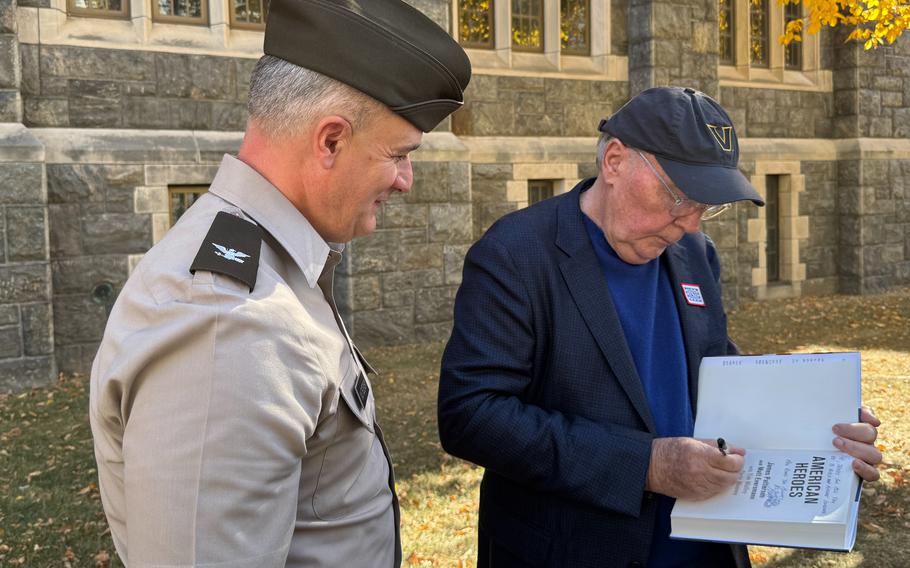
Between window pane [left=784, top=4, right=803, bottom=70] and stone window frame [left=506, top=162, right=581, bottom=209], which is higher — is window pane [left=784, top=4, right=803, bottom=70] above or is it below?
above

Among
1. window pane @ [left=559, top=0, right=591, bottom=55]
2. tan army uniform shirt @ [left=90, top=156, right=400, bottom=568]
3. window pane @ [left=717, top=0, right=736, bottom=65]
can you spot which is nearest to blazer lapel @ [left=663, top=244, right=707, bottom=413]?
tan army uniform shirt @ [left=90, top=156, right=400, bottom=568]

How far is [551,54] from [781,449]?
29.2 ft

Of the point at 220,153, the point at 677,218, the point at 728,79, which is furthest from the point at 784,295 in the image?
the point at 677,218

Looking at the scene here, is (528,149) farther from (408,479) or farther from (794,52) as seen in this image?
(408,479)

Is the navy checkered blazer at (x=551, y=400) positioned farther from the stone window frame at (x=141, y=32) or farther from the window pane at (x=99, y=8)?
the window pane at (x=99, y=8)

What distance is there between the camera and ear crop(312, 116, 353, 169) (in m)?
1.29

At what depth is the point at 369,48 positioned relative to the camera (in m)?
1.33

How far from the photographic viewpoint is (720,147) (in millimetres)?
2025

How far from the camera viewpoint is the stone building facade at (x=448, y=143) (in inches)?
283

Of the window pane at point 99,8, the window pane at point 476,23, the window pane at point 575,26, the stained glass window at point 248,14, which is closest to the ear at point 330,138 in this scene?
the window pane at point 99,8

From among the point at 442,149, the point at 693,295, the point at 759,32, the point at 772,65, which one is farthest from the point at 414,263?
the point at 759,32

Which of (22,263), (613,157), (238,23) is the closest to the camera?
(613,157)

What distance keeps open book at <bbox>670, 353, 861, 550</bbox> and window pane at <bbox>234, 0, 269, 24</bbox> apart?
7.39m

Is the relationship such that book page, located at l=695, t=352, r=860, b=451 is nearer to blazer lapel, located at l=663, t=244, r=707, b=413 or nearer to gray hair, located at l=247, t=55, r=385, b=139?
blazer lapel, located at l=663, t=244, r=707, b=413
